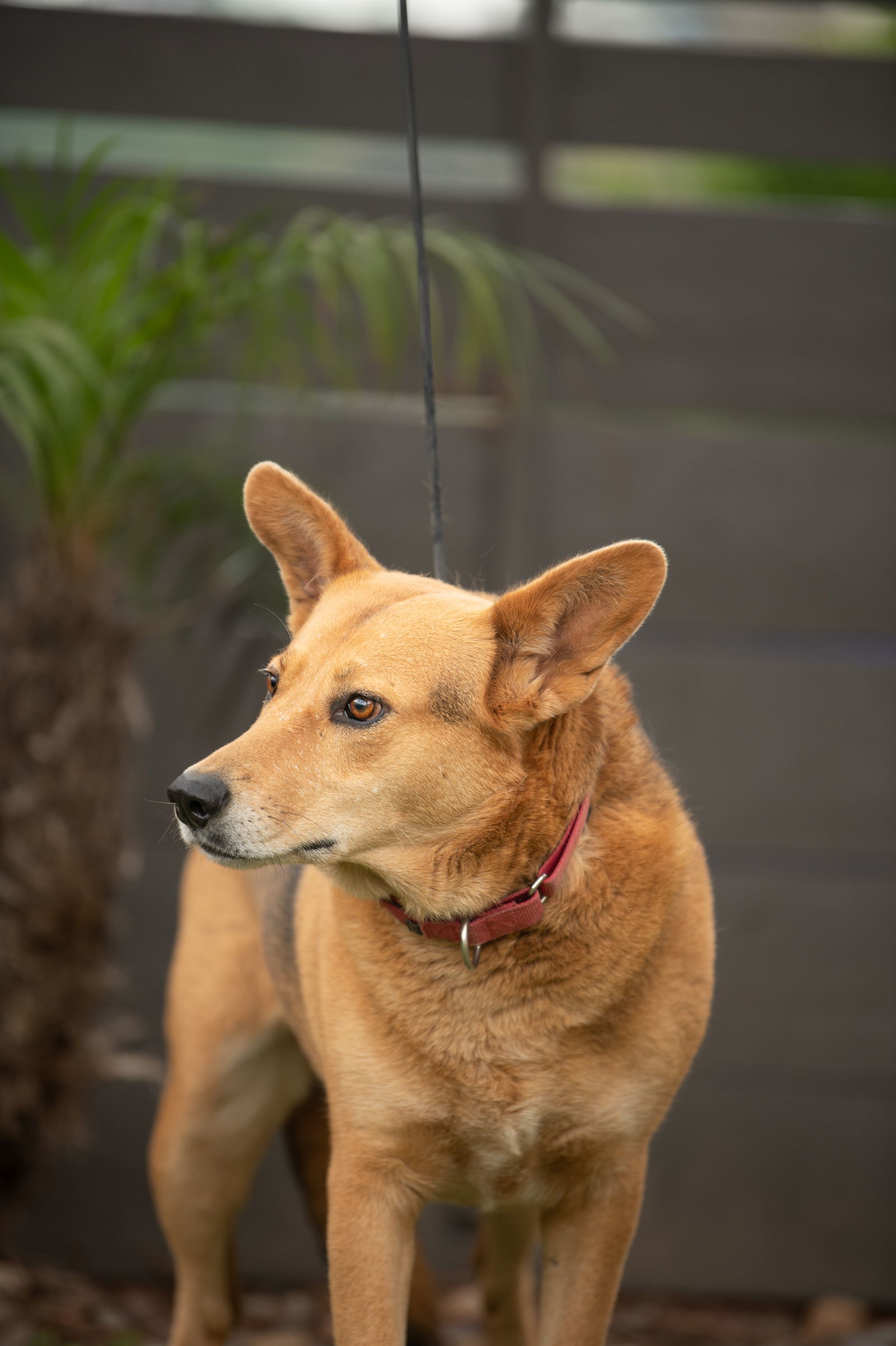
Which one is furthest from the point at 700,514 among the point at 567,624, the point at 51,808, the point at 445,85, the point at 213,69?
the point at 567,624

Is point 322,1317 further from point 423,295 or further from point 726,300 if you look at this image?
point 726,300

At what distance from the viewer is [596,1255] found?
2.05 meters

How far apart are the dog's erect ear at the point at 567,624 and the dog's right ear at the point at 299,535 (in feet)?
1.24

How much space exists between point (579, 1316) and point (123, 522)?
94.0 inches

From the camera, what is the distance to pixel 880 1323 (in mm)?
4227

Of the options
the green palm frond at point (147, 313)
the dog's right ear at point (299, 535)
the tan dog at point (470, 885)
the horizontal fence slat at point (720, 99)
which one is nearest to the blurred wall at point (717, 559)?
the horizontal fence slat at point (720, 99)

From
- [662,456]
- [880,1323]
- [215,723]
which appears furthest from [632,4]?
[880,1323]

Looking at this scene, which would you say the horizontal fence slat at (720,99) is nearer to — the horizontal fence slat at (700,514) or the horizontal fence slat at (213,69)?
the horizontal fence slat at (213,69)

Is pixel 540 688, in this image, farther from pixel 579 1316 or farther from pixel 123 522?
pixel 123 522

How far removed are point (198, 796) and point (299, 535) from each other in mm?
622

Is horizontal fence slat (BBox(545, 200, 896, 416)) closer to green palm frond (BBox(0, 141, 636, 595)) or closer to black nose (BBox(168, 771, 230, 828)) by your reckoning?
green palm frond (BBox(0, 141, 636, 595))

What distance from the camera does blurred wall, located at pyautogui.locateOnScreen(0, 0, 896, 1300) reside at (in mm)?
4223

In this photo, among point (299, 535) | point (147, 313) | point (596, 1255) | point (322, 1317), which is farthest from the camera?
point (322, 1317)

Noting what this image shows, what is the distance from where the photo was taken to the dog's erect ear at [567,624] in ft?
5.84
